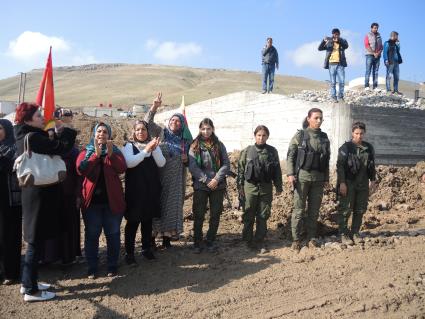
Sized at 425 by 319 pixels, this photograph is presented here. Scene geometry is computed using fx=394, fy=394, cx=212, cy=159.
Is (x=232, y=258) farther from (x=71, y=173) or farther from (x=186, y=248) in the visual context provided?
(x=71, y=173)

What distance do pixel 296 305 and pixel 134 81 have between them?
7892 centimetres

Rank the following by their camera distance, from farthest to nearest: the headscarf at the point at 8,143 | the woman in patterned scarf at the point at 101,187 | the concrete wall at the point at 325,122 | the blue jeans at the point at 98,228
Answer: the concrete wall at the point at 325,122, the blue jeans at the point at 98,228, the woman in patterned scarf at the point at 101,187, the headscarf at the point at 8,143

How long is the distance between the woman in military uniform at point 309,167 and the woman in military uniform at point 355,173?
9.4 inches

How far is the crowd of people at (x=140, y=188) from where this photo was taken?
3.91 meters

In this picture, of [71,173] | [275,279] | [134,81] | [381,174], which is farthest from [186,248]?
[134,81]

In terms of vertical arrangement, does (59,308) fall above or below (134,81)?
below

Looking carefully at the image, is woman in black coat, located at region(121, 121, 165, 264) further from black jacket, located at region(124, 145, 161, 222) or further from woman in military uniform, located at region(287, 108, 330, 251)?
woman in military uniform, located at region(287, 108, 330, 251)

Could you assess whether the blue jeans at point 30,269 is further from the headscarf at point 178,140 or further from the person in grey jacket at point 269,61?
the person in grey jacket at point 269,61

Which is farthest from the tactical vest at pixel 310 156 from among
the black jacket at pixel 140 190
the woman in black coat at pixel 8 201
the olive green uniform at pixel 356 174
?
the woman in black coat at pixel 8 201

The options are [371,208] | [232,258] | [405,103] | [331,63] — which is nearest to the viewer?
[232,258]

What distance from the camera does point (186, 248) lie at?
5.42 m

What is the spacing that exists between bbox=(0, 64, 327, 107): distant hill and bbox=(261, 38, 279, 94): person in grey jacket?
139 feet

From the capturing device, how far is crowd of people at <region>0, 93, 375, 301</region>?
3.91 metres

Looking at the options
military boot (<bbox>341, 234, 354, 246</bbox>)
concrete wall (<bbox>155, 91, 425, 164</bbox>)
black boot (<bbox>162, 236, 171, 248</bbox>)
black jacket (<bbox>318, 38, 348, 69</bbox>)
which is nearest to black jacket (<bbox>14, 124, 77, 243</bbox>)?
black boot (<bbox>162, 236, 171, 248</bbox>)
